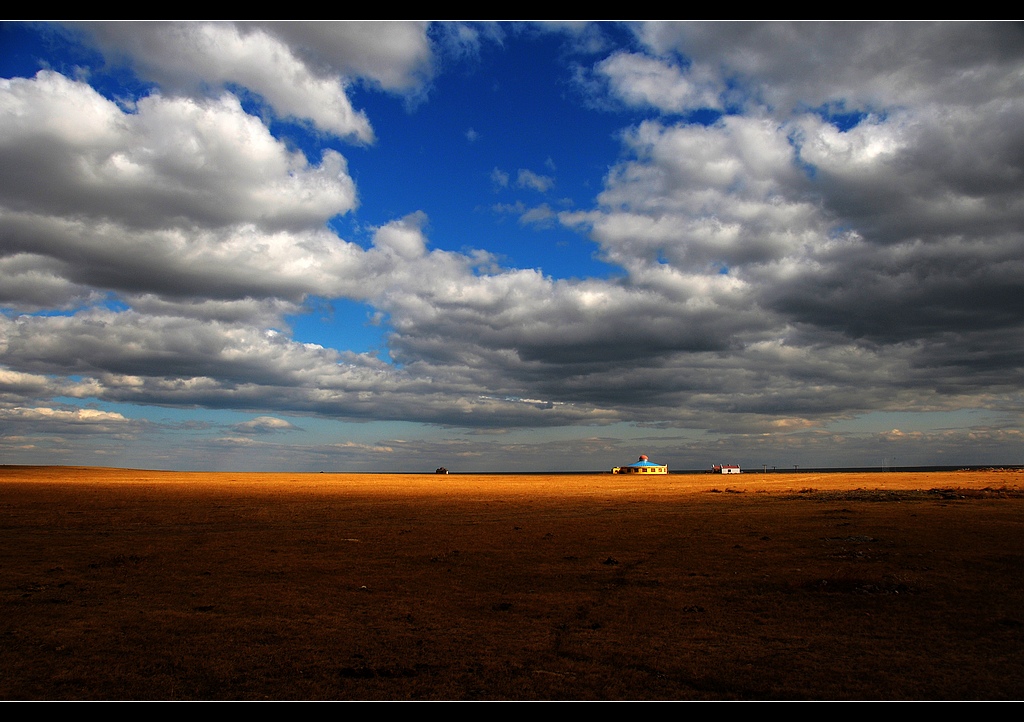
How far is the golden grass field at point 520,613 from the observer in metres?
8.05

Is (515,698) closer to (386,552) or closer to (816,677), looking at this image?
(816,677)

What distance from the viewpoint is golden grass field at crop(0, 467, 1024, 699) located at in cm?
805

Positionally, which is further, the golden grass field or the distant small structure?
the distant small structure

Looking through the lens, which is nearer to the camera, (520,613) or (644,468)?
(520,613)

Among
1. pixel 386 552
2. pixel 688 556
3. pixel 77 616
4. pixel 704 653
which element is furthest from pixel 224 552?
pixel 704 653

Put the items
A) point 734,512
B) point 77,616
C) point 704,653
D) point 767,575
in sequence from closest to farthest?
point 704,653 → point 77,616 → point 767,575 → point 734,512

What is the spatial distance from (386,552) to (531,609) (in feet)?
28.1

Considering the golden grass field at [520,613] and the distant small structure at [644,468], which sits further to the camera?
the distant small structure at [644,468]

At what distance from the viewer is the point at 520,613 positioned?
11938mm

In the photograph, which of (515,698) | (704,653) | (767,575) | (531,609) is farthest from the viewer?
(767,575)

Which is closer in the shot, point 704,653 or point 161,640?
point 704,653

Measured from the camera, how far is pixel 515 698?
24.8ft

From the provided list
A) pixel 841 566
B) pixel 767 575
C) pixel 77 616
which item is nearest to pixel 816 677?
pixel 767 575

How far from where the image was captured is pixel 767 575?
584 inches
